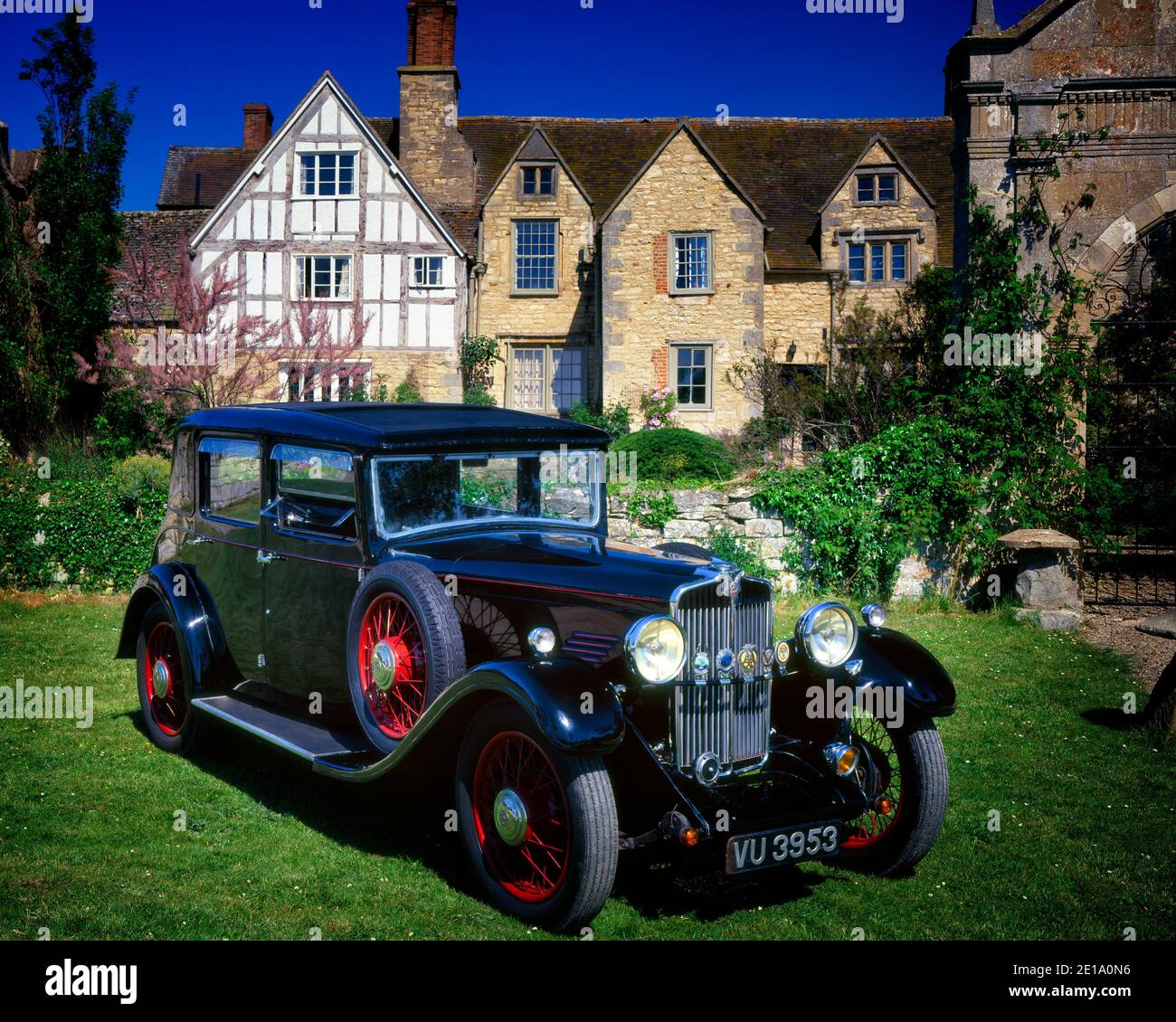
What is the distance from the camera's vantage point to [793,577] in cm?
1148

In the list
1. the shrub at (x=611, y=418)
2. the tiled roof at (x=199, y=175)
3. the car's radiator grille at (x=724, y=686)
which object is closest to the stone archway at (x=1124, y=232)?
the car's radiator grille at (x=724, y=686)

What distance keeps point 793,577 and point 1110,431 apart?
4716mm

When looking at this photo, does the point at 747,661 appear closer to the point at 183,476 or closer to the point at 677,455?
the point at 183,476

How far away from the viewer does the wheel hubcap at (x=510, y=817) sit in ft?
13.2

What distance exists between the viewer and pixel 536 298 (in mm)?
26531

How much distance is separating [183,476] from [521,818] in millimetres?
3707

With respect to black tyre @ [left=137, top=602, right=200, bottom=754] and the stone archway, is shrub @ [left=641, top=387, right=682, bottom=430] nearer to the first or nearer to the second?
the stone archway

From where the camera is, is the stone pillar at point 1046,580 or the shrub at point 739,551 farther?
the shrub at point 739,551

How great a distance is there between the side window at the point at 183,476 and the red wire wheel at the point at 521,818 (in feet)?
10.6

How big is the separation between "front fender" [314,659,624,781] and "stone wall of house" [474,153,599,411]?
2211cm

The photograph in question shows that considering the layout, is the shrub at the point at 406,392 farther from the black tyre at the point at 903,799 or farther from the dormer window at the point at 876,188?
the black tyre at the point at 903,799

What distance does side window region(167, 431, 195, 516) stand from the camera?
649 centimetres

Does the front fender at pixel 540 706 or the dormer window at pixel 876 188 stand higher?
the dormer window at pixel 876 188
